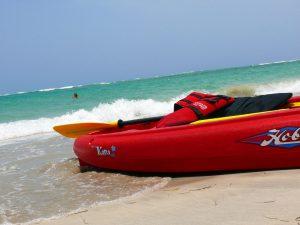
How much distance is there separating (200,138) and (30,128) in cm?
913

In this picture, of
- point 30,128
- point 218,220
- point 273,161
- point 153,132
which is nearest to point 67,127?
point 153,132

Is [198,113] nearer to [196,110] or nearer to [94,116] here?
[196,110]

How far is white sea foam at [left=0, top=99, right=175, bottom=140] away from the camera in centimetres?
1241

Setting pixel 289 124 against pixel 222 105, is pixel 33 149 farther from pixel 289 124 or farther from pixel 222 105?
pixel 289 124

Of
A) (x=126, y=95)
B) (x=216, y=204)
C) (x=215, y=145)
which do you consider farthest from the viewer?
(x=126, y=95)

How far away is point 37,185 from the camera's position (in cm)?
495

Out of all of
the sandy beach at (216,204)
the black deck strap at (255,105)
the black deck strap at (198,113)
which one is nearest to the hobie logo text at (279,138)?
the sandy beach at (216,204)

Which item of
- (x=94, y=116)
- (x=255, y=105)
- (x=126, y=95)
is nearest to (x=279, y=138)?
(x=255, y=105)

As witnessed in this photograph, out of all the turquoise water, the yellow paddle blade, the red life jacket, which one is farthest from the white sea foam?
the red life jacket

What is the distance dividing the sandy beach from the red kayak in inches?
5.5

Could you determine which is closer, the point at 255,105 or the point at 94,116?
the point at 255,105

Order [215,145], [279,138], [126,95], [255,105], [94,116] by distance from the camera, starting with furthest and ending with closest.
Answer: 1. [126,95]
2. [94,116]
3. [255,105]
4. [215,145]
5. [279,138]

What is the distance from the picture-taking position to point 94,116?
46.6ft

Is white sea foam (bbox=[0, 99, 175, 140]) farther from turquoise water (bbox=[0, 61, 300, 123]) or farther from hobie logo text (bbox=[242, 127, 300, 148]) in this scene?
hobie logo text (bbox=[242, 127, 300, 148])
